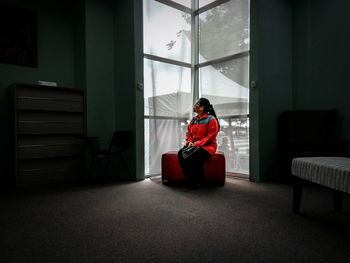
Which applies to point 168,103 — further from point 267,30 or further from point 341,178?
point 341,178

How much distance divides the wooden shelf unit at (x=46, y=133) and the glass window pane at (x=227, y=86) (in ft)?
7.67

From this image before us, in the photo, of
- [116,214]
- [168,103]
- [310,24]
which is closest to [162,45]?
[168,103]

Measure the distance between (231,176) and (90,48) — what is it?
11.1 ft

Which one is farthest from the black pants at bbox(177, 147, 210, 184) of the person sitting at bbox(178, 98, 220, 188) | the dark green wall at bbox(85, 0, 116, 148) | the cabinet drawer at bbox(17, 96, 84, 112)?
the cabinet drawer at bbox(17, 96, 84, 112)

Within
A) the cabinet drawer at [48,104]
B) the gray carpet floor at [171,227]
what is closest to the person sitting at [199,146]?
the gray carpet floor at [171,227]

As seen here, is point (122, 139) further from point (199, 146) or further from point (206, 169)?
point (206, 169)

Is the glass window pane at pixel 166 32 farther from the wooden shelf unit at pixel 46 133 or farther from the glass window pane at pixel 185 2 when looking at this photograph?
the wooden shelf unit at pixel 46 133

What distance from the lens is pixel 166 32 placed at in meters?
4.93

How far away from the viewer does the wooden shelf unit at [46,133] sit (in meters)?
3.79

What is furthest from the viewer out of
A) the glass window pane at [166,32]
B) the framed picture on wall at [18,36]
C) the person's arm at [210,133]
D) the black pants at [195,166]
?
the glass window pane at [166,32]

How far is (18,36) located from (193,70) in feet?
10.3

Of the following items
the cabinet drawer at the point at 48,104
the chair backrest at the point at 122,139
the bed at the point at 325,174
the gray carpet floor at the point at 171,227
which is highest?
the cabinet drawer at the point at 48,104

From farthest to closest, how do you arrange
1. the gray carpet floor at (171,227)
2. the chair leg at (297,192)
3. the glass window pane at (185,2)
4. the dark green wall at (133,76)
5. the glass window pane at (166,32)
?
the glass window pane at (185,2)
the glass window pane at (166,32)
the dark green wall at (133,76)
the chair leg at (297,192)
the gray carpet floor at (171,227)

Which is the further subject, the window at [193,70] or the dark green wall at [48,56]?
the window at [193,70]
